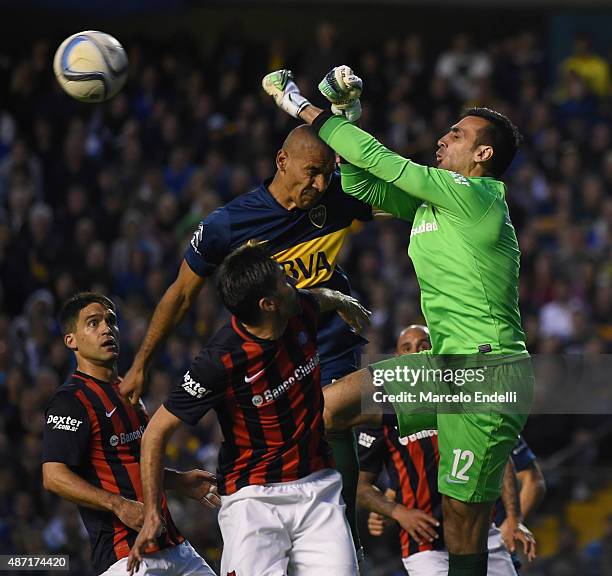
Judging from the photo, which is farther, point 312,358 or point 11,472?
point 11,472

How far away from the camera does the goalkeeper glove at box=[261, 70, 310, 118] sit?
22.1 feet

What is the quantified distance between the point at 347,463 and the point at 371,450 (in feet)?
2.74

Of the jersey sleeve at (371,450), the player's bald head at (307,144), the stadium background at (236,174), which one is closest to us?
the player's bald head at (307,144)

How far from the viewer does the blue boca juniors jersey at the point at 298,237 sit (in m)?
7.14

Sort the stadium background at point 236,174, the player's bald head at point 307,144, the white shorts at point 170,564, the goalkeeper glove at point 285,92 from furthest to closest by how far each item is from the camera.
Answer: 1. the stadium background at point 236,174
2. the player's bald head at point 307,144
3. the goalkeeper glove at point 285,92
4. the white shorts at point 170,564

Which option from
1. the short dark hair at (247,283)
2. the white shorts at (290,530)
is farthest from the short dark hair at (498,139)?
the white shorts at (290,530)

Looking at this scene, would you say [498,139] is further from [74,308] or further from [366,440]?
[74,308]

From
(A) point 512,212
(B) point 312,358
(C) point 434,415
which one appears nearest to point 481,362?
(C) point 434,415

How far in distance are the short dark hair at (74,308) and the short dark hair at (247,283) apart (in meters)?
1.24

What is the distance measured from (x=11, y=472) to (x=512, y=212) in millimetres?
7389

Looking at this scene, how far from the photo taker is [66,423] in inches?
253

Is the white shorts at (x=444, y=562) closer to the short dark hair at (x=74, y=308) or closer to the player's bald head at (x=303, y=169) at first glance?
the player's bald head at (x=303, y=169)

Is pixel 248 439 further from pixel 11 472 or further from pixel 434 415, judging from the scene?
Answer: pixel 11 472

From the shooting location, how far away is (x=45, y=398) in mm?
12586
